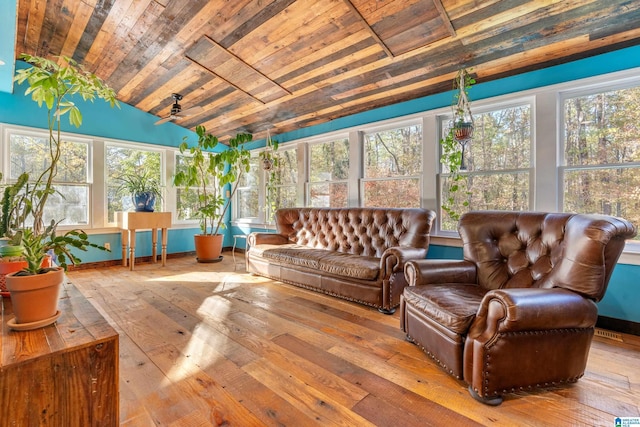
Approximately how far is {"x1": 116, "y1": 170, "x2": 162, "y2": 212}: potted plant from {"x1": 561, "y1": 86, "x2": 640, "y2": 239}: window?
17.7ft

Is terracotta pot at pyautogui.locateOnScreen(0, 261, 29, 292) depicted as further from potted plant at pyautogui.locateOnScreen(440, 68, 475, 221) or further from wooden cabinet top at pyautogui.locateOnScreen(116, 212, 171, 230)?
wooden cabinet top at pyautogui.locateOnScreen(116, 212, 171, 230)

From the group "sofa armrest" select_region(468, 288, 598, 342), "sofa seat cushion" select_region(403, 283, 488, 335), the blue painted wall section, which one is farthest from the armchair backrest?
the blue painted wall section

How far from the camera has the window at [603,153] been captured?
2367 millimetres

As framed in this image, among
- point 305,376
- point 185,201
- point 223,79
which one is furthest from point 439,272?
point 185,201

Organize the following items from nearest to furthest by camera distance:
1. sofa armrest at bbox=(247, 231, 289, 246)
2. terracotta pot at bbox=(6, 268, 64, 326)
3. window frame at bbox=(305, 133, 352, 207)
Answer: terracotta pot at bbox=(6, 268, 64, 326) < sofa armrest at bbox=(247, 231, 289, 246) < window frame at bbox=(305, 133, 352, 207)

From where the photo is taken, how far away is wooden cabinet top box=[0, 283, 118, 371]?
897 millimetres

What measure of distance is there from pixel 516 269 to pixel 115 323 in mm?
3232

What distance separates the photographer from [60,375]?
0.94 metres

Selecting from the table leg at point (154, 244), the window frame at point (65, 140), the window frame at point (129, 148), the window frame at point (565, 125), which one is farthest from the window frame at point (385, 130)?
the window frame at point (65, 140)

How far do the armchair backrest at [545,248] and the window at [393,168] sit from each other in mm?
1231

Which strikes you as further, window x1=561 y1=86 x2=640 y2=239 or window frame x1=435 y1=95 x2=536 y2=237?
window frame x1=435 y1=95 x2=536 y2=237

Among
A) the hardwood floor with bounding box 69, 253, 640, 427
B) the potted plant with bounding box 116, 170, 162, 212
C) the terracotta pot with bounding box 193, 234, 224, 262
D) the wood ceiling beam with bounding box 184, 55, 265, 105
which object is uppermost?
the wood ceiling beam with bounding box 184, 55, 265, 105

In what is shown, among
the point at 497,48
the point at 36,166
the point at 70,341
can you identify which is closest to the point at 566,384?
the point at 70,341

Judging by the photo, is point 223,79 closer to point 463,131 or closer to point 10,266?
point 463,131
